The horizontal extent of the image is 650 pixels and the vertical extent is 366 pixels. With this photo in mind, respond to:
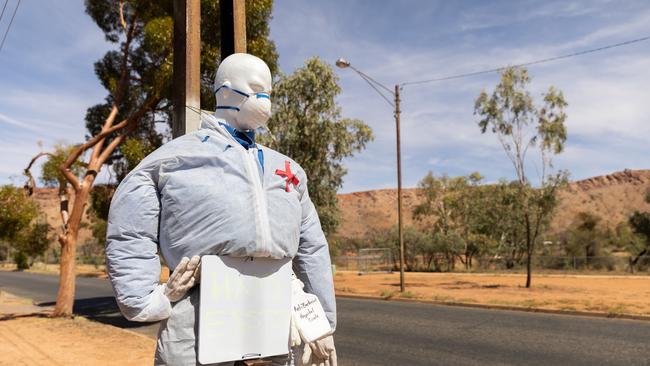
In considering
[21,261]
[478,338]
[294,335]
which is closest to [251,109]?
[294,335]

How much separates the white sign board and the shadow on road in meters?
10.6

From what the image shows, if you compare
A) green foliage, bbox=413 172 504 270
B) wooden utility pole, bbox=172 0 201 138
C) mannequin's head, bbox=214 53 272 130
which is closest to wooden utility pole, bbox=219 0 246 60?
wooden utility pole, bbox=172 0 201 138

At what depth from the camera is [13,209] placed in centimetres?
1546

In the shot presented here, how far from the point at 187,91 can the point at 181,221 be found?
2.09m

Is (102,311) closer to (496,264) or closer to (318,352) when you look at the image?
(318,352)

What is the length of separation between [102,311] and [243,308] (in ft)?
48.1

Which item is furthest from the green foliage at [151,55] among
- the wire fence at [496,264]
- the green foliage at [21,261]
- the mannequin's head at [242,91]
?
the green foliage at [21,261]

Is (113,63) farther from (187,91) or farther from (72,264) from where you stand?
(187,91)

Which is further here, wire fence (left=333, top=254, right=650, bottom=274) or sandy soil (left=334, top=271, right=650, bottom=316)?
wire fence (left=333, top=254, right=650, bottom=274)

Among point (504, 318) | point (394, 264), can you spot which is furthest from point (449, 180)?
point (504, 318)

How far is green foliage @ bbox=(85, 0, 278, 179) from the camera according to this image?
11.1 m

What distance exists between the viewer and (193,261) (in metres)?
2.06

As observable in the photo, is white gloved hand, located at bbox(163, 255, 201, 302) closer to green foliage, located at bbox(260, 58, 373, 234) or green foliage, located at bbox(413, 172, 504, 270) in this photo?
green foliage, located at bbox(260, 58, 373, 234)

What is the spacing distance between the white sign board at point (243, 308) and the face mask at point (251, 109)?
2.13 ft
